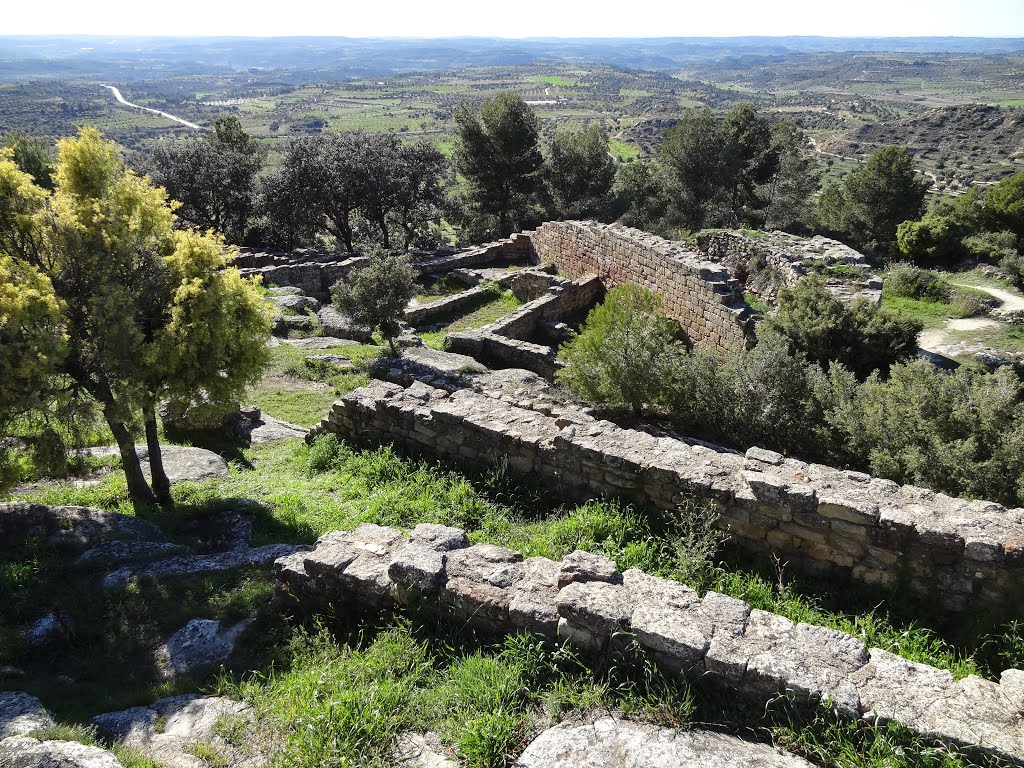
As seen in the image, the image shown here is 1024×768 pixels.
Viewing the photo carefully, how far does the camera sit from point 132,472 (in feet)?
29.0

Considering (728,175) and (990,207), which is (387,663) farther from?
(728,175)

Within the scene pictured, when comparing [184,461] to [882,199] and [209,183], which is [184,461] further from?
[882,199]

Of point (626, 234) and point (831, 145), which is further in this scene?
point (831, 145)

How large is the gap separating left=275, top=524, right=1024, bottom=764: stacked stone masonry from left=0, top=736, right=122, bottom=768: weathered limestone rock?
2.27m

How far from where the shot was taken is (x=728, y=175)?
32.3 metres

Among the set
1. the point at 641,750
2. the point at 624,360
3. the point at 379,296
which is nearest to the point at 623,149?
the point at 379,296

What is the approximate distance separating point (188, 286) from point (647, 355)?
682 cm

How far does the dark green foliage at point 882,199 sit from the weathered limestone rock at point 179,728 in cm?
3306

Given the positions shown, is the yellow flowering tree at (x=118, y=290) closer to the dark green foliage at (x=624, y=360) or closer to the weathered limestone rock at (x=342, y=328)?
the dark green foliage at (x=624, y=360)

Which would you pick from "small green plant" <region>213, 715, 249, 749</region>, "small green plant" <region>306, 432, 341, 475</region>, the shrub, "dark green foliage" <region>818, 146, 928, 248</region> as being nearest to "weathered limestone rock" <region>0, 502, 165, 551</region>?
"small green plant" <region>306, 432, 341, 475</region>

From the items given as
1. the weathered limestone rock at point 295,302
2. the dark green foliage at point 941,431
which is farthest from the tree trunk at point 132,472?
the weathered limestone rock at point 295,302

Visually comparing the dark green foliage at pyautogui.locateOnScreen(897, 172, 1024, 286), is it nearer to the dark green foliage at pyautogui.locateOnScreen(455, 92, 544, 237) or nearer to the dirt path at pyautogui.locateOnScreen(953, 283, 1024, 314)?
the dirt path at pyautogui.locateOnScreen(953, 283, 1024, 314)

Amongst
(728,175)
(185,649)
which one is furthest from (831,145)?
(185,649)

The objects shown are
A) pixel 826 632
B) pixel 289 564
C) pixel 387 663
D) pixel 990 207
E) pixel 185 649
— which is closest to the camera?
pixel 826 632
